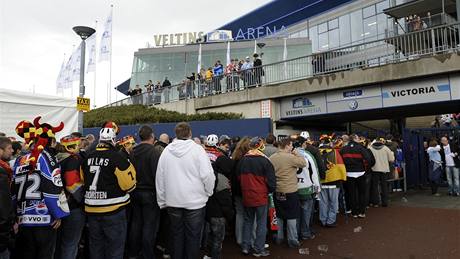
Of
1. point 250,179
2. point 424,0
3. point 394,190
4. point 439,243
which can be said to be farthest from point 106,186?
point 424,0

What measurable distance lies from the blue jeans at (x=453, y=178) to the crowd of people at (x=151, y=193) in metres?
5.71

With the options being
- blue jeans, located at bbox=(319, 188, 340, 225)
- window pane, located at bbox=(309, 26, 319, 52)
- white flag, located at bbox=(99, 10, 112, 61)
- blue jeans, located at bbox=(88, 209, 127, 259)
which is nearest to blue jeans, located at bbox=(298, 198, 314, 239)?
blue jeans, located at bbox=(319, 188, 340, 225)

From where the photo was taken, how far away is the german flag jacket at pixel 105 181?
4.40m

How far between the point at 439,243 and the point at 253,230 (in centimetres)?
344

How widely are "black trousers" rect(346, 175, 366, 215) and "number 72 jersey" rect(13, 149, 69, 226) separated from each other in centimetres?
677

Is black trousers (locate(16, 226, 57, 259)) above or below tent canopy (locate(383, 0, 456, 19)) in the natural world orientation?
below

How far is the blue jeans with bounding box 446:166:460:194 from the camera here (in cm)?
1159

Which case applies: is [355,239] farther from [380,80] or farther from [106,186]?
[380,80]

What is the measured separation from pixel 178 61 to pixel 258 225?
24.4 meters

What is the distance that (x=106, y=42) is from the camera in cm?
1542

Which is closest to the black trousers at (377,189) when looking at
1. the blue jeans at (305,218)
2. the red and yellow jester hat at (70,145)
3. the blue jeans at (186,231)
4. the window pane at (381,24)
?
the blue jeans at (305,218)

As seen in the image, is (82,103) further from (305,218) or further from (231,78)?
(231,78)

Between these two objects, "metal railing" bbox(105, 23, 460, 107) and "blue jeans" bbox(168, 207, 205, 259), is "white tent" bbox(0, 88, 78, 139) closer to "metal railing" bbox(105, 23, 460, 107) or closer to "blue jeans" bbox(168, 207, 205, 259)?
"blue jeans" bbox(168, 207, 205, 259)

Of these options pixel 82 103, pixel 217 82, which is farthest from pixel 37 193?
pixel 217 82
